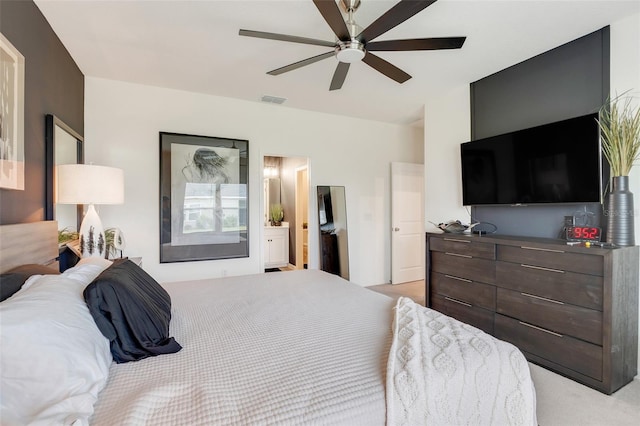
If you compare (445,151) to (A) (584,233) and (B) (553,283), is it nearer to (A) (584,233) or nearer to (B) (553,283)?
(A) (584,233)

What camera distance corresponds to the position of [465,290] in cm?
302

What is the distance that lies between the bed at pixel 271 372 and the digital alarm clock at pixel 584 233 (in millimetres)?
1700

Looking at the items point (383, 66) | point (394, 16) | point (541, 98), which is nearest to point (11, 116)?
point (394, 16)

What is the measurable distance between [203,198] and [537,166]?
3.55 meters

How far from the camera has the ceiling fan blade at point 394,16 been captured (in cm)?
160

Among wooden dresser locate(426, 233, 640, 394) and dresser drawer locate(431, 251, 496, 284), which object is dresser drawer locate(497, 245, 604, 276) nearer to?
wooden dresser locate(426, 233, 640, 394)

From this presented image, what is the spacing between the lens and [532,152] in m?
2.77

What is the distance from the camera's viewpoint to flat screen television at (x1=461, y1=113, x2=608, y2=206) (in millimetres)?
2400

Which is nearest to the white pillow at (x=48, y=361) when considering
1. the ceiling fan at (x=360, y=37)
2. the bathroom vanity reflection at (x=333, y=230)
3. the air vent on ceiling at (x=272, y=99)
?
the ceiling fan at (x=360, y=37)

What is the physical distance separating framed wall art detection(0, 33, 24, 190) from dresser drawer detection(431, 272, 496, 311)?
3.50 m

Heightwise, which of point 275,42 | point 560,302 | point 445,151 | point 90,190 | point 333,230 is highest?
point 275,42

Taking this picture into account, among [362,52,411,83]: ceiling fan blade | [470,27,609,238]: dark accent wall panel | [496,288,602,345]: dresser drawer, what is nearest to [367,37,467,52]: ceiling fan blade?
[362,52,411,83]: ceiling fan blade

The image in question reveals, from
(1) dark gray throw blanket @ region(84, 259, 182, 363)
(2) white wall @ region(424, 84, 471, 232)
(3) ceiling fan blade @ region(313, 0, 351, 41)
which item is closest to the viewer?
(1) dark gray throw blanket @ region(84, 259, 182, 363)

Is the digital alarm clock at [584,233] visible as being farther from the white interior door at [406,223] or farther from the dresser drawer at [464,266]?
the white interior door at [406,223]
